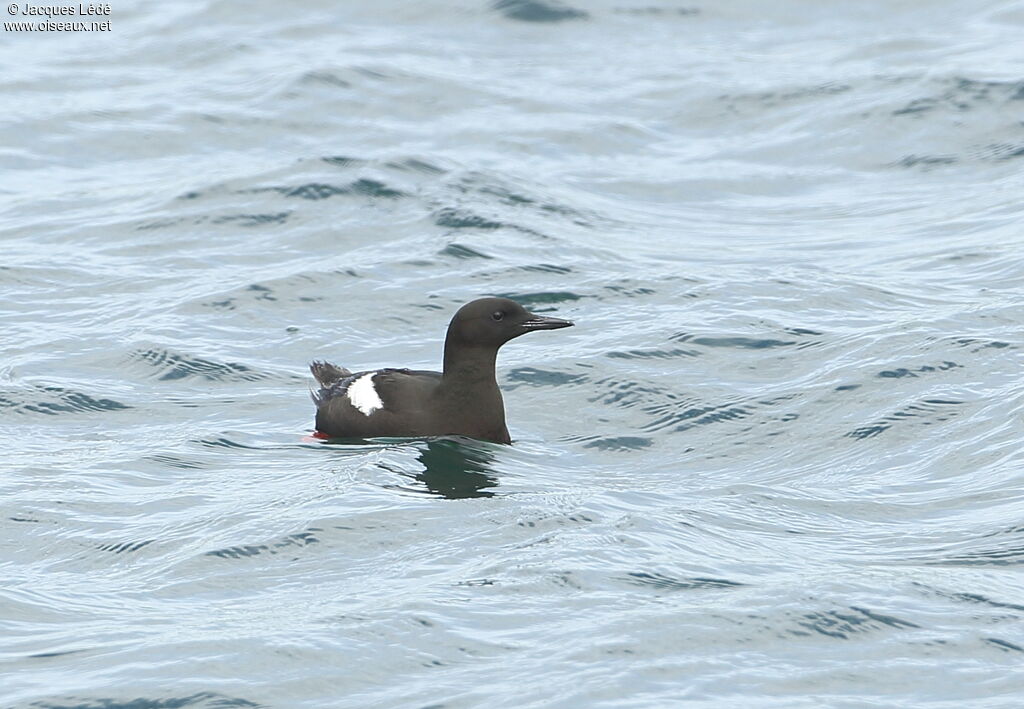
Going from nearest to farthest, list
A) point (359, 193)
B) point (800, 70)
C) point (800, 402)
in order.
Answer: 1. point (800, 402)
2. point (359, 193)
3. point (800, 70)

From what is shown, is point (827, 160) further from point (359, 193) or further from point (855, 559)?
point (855, 559)

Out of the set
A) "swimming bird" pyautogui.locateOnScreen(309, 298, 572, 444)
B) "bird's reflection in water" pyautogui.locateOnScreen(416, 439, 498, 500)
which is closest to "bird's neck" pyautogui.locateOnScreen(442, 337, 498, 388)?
"swimming bird" pyautogui.locateOnScreen(309, 298, 572, 444)

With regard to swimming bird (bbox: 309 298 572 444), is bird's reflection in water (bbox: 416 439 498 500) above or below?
below

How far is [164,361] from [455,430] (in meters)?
2.63

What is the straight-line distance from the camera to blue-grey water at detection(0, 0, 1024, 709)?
678 cm

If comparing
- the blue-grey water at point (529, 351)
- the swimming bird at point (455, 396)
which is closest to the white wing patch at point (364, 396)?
the swimming bird at point (455, 396)

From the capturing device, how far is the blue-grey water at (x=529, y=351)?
22.2 feet

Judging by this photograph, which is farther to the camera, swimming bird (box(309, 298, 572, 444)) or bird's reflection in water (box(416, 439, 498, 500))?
swimming bird (box(309, 298, 572, 444))

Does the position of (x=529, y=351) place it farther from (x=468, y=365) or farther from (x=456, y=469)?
(x=456, y=469)

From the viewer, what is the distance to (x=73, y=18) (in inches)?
928

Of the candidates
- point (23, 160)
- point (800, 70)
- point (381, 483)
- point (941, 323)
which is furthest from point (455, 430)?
point (800, 70)

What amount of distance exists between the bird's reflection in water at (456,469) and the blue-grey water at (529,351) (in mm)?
32

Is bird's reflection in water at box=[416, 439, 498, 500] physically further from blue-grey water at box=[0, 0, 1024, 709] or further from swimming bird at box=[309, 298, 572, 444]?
swimming bird at box=[309, 298, 572, 444]

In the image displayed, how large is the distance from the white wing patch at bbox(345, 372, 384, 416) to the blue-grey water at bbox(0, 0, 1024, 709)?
34 cm
